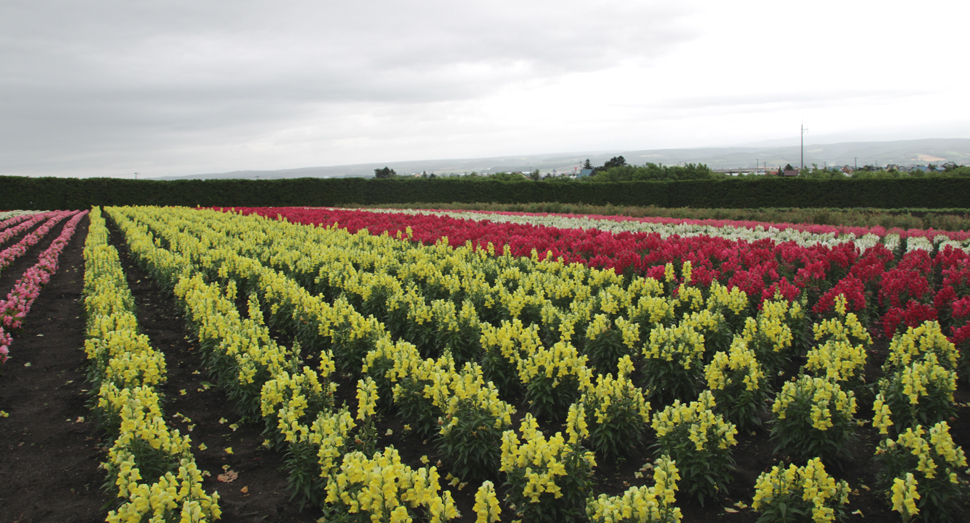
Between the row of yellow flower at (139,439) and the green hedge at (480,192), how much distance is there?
30.0m

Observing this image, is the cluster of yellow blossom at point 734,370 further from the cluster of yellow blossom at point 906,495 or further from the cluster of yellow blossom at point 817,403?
the cluster of yellow blossom at point 906,495

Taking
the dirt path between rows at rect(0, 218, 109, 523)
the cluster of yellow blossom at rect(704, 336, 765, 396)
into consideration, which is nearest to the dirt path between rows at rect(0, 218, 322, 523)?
the dirt path between rows at rect(0, 218, 109, 523)

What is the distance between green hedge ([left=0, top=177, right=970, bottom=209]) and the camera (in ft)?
88.4

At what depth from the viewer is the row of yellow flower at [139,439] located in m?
3.26

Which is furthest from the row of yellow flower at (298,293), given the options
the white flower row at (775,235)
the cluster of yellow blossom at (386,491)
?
the white flower row at (775,235)

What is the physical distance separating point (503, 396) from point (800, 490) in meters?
3.08

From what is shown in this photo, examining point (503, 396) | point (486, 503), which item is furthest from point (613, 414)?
point (486, 503)

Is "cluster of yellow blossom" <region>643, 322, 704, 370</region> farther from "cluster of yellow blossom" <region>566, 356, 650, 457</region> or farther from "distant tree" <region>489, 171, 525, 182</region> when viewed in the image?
"distant tree" <region>489, 171, 525, 182</region>

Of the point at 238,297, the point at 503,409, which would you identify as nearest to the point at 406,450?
the point at 503,409

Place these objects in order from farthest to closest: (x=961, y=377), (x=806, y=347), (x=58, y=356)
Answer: (x=58, y=356) < (x=806, y=347) < (x=961, y=377)

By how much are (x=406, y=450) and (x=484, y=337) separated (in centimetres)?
152

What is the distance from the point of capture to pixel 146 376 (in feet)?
18.0

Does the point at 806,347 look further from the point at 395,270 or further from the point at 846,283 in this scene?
the point at 395,270

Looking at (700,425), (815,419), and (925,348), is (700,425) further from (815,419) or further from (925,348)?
(925,348)
